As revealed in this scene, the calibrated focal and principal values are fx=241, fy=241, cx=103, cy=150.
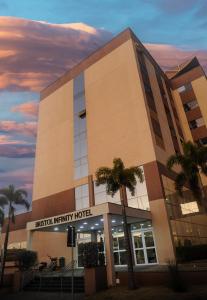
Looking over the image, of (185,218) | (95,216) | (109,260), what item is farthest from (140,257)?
(109,260)

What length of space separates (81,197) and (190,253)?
1587 cm

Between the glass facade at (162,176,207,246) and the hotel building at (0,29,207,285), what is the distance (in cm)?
14

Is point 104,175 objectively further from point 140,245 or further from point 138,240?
point 140,245

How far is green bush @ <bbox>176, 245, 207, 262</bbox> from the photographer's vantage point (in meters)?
24.8

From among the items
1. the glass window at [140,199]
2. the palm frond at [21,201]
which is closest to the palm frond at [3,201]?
the palm frond at [21,201]

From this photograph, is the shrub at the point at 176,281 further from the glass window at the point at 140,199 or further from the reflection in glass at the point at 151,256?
the glass window at the point at 140,199

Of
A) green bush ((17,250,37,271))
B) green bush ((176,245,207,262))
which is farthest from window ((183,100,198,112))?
green bush ((17,250,37,271))

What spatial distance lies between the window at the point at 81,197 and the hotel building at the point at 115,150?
15cm

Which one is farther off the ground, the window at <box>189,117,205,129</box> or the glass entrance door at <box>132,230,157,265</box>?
the window at <box>189,117,205,129</box>

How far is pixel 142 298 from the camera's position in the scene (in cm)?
1473

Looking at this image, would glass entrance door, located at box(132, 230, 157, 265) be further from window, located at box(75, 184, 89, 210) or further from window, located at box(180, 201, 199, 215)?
window, located at box(75, 184, 89, 210)

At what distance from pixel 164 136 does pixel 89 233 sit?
692 inches

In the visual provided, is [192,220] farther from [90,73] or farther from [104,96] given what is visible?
[90,73]

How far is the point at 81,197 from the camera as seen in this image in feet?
114
